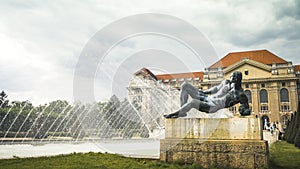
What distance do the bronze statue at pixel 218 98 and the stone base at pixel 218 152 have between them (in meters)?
0.98

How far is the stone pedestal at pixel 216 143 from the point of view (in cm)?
775

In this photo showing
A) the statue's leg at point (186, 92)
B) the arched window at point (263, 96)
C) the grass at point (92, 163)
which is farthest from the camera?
the arched window at point (263, 96)

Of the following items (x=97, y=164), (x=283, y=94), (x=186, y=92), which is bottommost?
(x=97, y=164)

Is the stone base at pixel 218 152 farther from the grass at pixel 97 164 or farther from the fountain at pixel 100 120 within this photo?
the fountain at pixel 100 120

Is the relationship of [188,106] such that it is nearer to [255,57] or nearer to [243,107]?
[243,107]

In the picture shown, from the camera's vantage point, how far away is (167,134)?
8.72m

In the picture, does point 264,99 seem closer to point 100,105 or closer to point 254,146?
point 100,105

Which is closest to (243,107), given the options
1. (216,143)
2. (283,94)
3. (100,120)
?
(216,143)

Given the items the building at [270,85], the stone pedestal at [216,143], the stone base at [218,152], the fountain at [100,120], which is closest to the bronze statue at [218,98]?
the stone pedestal at [216,143]

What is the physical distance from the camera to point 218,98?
854 cm

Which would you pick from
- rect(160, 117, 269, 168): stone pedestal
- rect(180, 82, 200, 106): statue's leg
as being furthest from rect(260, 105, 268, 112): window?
rect(180, 82, 200, 106): statue's leg

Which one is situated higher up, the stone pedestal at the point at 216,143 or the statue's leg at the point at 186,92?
the statue's leg at the point at 186,92

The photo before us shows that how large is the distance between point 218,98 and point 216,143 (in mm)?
1455

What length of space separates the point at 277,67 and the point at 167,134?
6926cm
